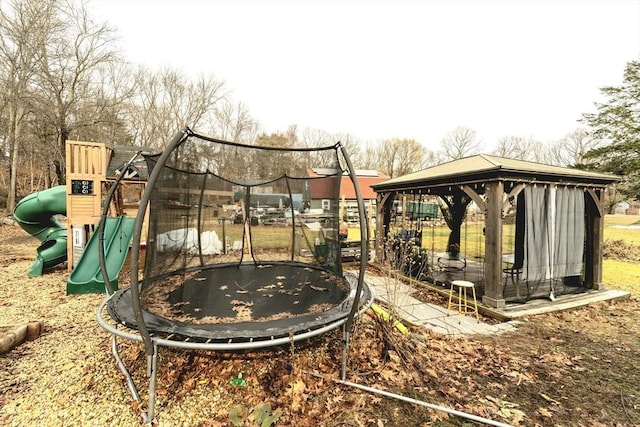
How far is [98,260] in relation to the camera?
4414 mm

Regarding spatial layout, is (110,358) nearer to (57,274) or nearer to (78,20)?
(57,274)

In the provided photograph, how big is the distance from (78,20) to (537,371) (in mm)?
18887

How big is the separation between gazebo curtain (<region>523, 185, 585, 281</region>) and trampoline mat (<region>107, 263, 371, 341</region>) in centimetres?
257

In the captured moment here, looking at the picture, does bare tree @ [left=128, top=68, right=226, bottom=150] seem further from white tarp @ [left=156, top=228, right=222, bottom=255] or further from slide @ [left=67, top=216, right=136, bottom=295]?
white tarp @ [left=156, top=228, right=222, bottom=255]

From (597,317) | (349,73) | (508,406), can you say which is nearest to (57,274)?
(508,406)

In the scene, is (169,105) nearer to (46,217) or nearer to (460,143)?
(46,217)

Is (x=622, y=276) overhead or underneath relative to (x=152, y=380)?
underneath

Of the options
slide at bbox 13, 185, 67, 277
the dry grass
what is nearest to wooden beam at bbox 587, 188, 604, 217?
the dry grass

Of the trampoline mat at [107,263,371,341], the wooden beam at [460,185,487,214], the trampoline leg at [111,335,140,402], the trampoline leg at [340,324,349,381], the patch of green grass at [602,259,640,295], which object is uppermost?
the wooden beam at [460,185,487,214]

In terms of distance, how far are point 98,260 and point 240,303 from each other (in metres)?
3.11

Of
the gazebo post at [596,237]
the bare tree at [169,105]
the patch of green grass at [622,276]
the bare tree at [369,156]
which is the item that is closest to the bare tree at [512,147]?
the bare tree at [369,156]

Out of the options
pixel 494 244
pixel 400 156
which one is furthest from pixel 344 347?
pixel 400 156

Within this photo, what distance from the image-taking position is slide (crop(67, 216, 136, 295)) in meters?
4.08

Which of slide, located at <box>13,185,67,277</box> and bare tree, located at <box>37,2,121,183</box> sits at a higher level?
bare tree, located at <box>37,2,121,183</box>
